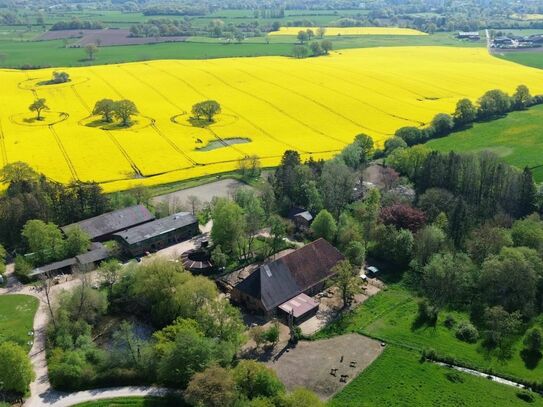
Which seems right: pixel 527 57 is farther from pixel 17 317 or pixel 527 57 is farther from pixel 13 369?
pixel 13 369

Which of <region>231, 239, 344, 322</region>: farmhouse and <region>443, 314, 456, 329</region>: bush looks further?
<region>231, 239, 344, 322</region>: farmhouse

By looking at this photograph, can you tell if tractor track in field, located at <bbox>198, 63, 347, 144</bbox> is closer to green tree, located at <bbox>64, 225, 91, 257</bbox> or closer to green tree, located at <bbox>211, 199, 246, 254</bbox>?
green tree, located at <bbox>211, 199, 246, 254</bbox>

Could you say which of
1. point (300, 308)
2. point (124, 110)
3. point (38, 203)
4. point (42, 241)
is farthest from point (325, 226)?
point (124, 110)

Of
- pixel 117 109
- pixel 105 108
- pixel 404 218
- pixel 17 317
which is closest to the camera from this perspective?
pixel 17 317

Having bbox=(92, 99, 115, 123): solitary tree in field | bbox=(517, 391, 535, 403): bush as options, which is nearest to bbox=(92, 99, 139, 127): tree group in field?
bbox=(92, 99, 115, 123): solitary tree in field

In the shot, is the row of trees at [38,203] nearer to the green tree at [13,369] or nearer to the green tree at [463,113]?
the green tree at [13,369]

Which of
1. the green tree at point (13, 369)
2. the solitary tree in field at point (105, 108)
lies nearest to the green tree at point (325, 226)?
the green tree at point (13, 369)
